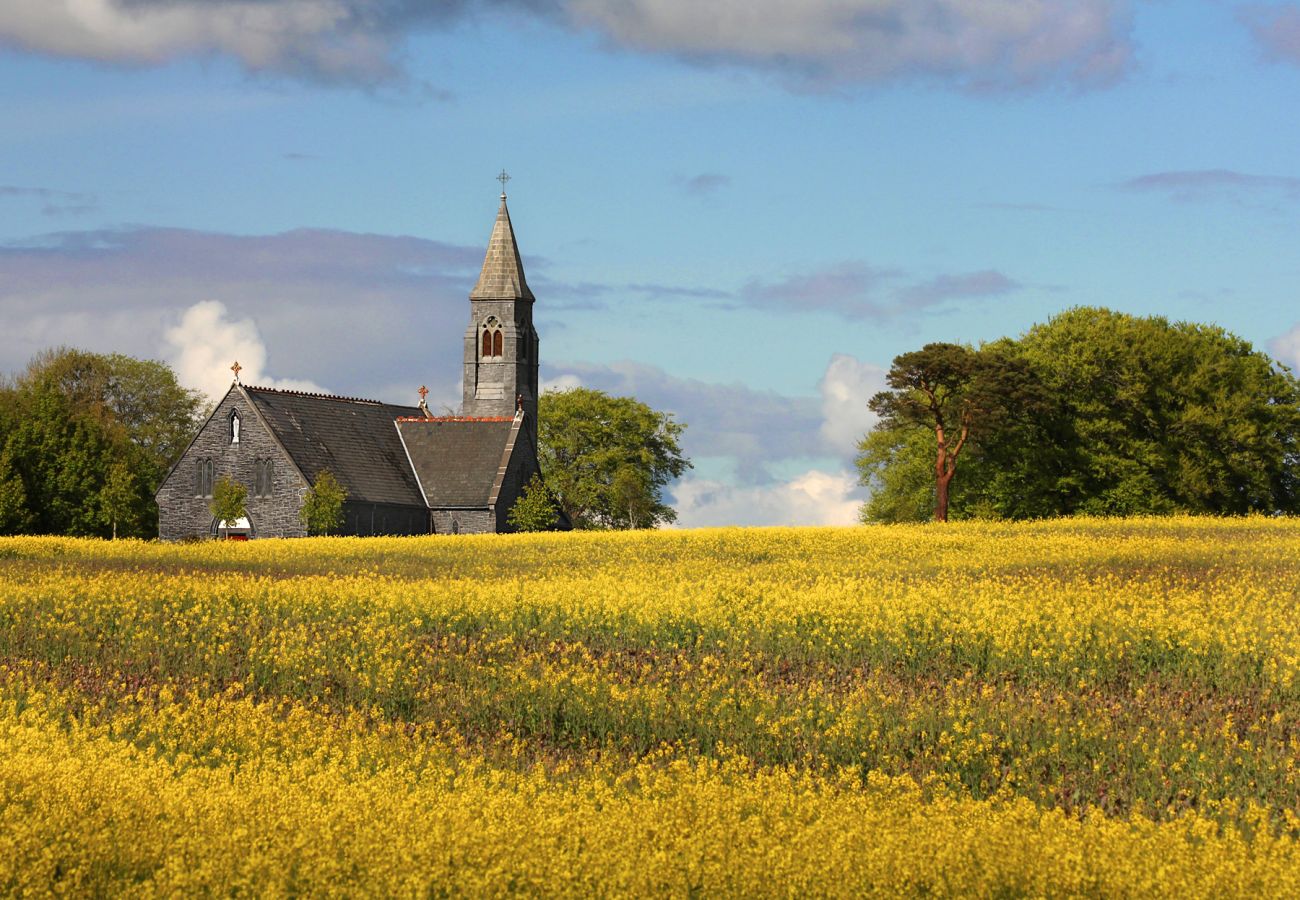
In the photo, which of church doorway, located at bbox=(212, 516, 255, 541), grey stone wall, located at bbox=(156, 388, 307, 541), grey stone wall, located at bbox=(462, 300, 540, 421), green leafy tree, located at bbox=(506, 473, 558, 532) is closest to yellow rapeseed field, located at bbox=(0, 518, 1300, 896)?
grey stone wall, located at bbox=(156, 388, 307, 541)

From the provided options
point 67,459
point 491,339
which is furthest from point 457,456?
point 67,459

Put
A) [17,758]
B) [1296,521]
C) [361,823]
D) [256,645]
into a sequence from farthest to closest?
[1296,521] → [256,645] → [17,758] → [361,823]

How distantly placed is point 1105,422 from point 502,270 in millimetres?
34728

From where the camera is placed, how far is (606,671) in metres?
19.7

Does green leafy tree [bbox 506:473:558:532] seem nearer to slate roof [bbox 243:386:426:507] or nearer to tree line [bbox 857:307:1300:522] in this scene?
slate roof [bbox 243:386:426:507]

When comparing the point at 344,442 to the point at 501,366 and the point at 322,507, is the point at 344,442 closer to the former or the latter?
the point at 322,507

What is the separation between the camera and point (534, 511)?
232ft

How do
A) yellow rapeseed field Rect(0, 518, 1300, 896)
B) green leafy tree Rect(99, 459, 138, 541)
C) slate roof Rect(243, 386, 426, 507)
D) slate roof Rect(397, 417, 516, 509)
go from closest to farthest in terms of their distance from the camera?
yellow rapeseed field Rect(0, 518, 1300, 896) < slate roof Rect(243, 386, 426, 507) < green leafy tree Rect(99, 459, 138, 541) < slate roof Rect(397, 417, 516, 509)

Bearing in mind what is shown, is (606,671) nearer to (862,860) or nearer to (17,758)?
(17,758)

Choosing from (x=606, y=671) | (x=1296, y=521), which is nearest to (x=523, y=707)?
(x=606, y=671)

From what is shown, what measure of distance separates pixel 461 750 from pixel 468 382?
70247 mm

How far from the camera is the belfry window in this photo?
276 feet

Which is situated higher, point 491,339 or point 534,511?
point 491,339

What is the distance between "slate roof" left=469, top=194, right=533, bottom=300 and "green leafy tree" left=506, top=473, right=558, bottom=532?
16.2m
